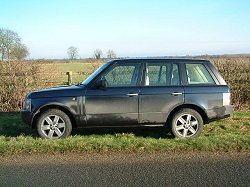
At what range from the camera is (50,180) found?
5082 mm

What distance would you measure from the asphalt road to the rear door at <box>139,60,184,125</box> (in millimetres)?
1266

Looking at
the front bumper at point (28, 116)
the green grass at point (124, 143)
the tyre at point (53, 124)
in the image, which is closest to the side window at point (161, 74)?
the green grass at point (124, 143)

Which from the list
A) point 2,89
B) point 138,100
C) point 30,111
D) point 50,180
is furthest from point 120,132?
point 2,89

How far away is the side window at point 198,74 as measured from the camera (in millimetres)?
7719

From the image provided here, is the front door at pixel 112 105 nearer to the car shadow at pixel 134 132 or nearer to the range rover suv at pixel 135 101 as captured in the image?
the range rover suv at pixel 135 101

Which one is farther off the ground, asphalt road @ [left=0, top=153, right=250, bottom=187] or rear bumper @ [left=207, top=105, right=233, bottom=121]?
rear bumper @ [left=207, top=105, right=233, bottom=121]

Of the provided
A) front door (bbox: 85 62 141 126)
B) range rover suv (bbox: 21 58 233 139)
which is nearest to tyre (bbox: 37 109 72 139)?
range rover suv (bbox: 21 58 233 139)

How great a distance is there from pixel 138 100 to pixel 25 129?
10.6 feet

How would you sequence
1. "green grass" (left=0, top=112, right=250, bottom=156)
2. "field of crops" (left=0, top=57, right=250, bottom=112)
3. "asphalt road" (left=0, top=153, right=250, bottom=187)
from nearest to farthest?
"asphalt road" (left=0, top=153, right=250, bottom=187), "green grass" (left=0, top=112, right=250, bottom=156), "field of crops" (left=0, top=57, right=250, bottom=112)

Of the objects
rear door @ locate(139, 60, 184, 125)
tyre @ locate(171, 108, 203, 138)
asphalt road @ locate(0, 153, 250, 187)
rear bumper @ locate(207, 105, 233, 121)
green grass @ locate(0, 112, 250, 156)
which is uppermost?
rear door @ locate(139, 60, 184, 125)

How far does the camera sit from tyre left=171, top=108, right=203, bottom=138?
751 centimetres

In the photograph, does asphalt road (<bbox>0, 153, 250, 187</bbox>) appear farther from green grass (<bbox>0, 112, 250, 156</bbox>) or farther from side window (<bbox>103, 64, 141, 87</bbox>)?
side window (<bbox>103, 64, 141, 87</bbox>)

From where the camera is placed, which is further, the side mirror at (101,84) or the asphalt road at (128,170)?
the side mirror at (101,84)

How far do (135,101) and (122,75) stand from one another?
2.18 feet
